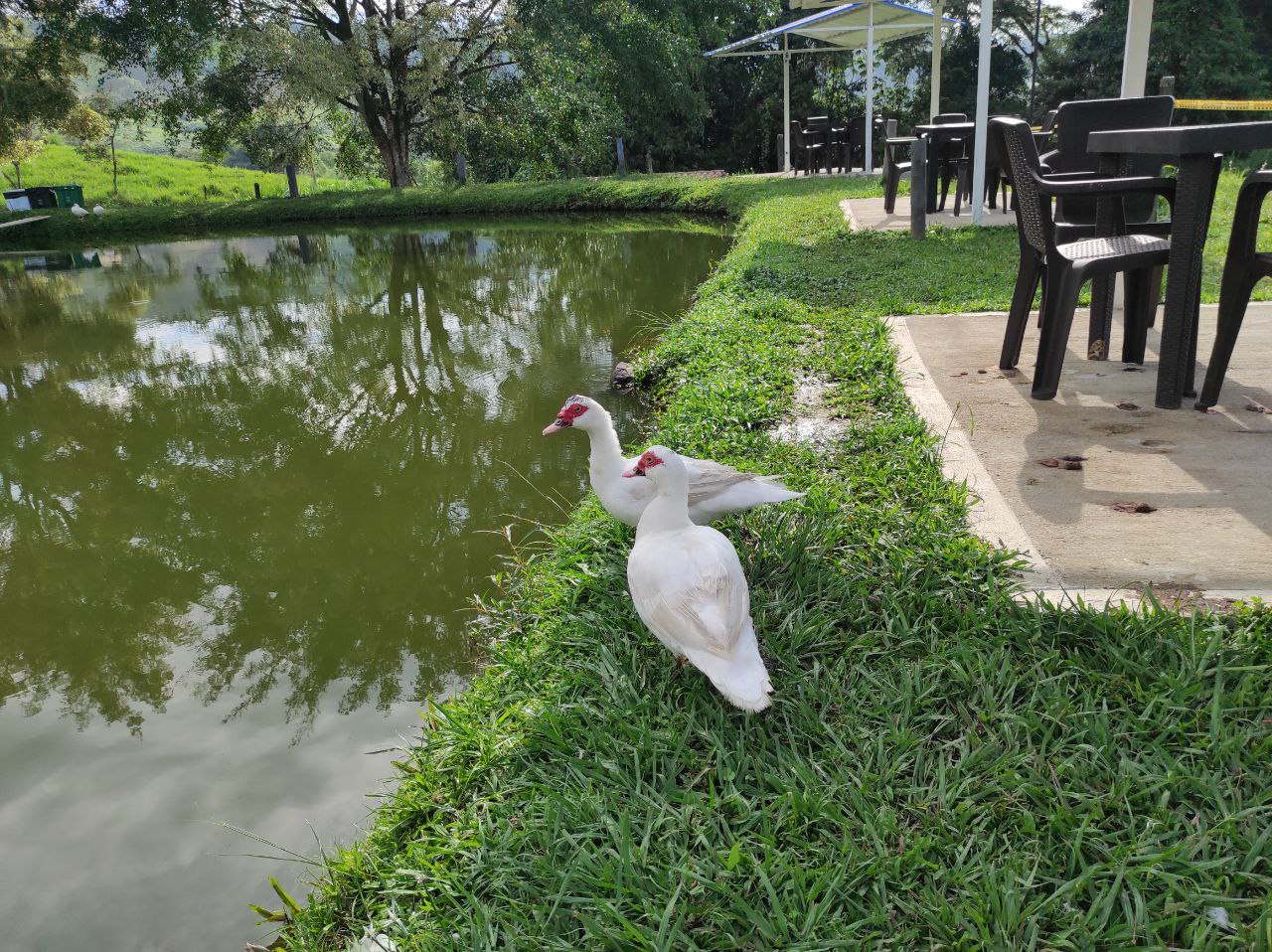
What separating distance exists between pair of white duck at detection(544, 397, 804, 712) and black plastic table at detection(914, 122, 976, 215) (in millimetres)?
6922

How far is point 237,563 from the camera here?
3660 millimetres

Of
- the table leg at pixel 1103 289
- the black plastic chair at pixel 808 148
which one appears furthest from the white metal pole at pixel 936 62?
the table leg at pixel 1103 289

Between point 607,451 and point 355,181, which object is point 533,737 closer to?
point 607,451

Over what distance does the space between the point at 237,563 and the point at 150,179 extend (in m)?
26.4

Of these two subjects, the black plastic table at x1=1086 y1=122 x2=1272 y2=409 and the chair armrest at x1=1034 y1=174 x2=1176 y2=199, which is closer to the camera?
the black plastic table at x1=1086 y1=122 x2=1272 y2=409

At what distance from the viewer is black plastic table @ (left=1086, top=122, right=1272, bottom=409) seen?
9.51 ft

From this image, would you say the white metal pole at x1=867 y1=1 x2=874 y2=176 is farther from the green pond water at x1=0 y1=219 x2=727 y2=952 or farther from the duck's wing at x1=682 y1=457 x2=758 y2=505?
the duck's wing at x1=682 y1=457 x2=758 y2=505

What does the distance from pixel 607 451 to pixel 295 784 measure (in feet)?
4.34

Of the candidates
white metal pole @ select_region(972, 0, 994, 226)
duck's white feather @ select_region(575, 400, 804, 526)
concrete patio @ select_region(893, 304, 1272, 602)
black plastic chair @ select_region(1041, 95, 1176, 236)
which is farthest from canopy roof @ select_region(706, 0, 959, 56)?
duck's white feather @ select_region(575, 400, 804, 526)

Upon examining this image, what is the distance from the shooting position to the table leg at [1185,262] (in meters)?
3.01

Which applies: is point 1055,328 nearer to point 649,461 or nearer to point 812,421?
point 812,421

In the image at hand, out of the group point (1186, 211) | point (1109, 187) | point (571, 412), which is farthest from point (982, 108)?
point (571, 412)

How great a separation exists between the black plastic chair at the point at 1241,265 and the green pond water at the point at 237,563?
8.57 ft

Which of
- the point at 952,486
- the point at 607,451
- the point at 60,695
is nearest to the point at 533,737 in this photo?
the point at 607,451
